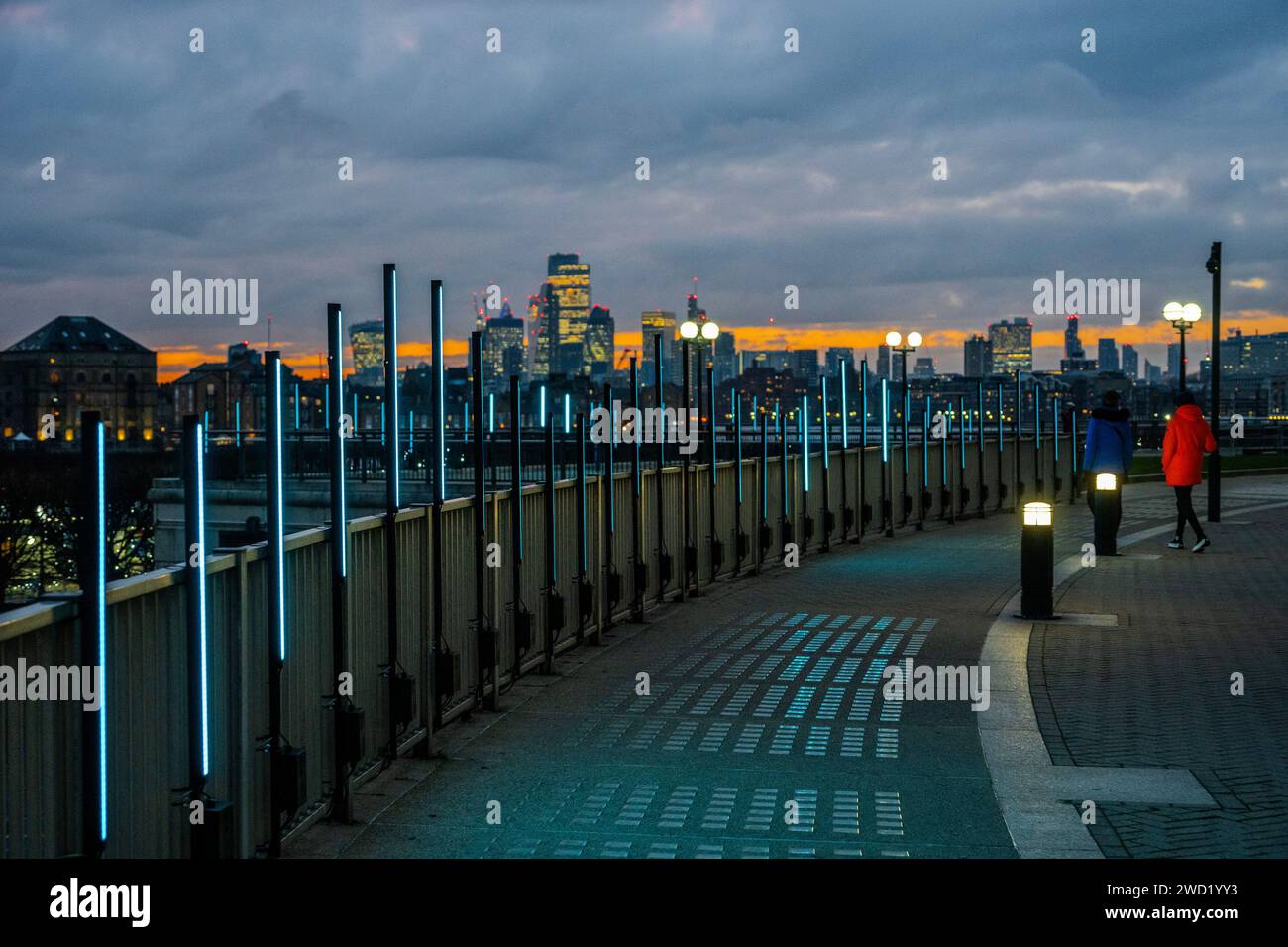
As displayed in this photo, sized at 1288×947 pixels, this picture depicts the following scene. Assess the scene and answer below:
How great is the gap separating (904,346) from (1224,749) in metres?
18.4

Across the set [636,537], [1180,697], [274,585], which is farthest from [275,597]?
[636,537]

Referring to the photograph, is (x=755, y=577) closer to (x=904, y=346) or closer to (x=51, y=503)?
(x=904, y=346)

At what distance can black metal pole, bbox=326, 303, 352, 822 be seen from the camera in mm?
7053

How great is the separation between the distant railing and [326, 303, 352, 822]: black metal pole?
0.08 metres

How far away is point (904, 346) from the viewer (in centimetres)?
2627

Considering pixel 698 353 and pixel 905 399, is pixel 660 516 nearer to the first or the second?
pixel 698 353

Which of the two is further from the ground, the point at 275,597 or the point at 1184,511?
the point at 275,597

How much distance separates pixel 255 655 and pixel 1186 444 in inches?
615

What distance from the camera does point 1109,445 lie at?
19.5m

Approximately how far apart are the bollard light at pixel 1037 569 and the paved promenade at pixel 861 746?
0.34 metres

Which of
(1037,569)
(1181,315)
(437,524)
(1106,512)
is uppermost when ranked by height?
(1181,315)

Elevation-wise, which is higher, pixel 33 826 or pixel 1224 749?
pixel 33 826

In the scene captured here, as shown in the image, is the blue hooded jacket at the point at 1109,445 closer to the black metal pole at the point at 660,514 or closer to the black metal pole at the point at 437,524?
the black metal pole at the point at 660,514
